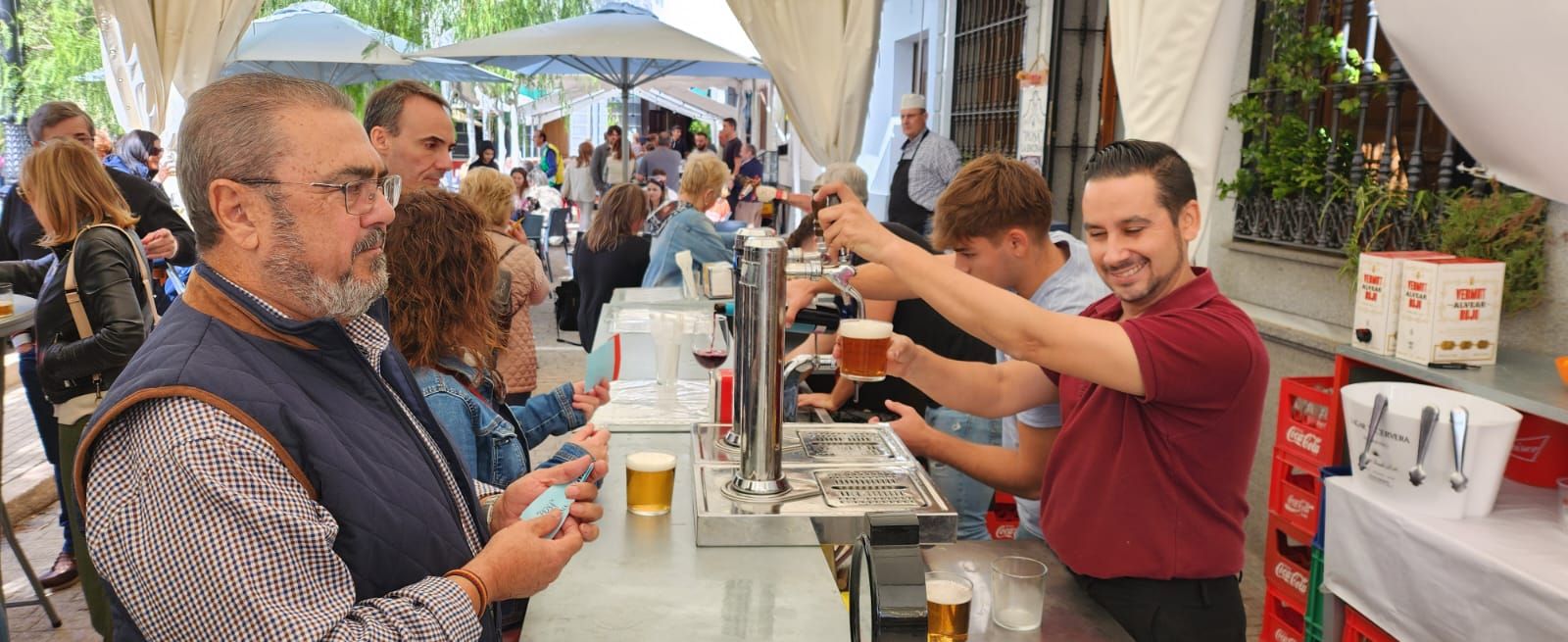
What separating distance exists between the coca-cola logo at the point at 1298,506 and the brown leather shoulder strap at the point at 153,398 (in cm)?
308

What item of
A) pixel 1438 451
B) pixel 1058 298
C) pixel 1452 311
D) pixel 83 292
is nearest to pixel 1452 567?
pixel 1438 451

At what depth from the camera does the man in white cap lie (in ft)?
26.9

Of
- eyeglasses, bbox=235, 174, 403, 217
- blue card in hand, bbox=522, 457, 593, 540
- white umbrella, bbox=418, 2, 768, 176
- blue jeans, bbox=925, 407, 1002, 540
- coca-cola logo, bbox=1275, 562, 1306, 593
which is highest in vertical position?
white umbrella, bbox=418, 2, 768, 176

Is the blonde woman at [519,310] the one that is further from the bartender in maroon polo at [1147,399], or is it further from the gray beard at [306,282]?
the gray beard at [306,282]

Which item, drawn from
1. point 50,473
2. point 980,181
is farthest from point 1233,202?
point 50,473

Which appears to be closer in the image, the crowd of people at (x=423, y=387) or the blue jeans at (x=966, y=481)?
the crowd of people at (x=423, y=387)

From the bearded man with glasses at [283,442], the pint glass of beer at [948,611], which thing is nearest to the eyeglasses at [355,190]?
the bearded man with glasses at [283,442]

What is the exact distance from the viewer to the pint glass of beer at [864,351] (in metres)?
1.93

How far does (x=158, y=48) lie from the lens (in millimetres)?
6145

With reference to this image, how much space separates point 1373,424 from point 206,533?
2.46 metres

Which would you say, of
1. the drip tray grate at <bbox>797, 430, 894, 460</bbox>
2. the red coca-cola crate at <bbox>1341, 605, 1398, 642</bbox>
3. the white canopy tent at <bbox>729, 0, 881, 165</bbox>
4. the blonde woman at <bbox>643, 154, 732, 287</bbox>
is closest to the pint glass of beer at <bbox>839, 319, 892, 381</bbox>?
the drip tray grate at <bbox>797, 430, 894, 460</bbox>

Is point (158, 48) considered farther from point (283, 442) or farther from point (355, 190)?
point (283, 442)

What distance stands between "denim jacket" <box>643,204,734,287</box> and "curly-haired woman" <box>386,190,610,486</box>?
11.0ft

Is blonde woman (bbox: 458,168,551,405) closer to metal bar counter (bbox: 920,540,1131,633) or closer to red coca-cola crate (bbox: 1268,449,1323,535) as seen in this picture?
metal bar counter (bbox: 920,540,1131,633)
